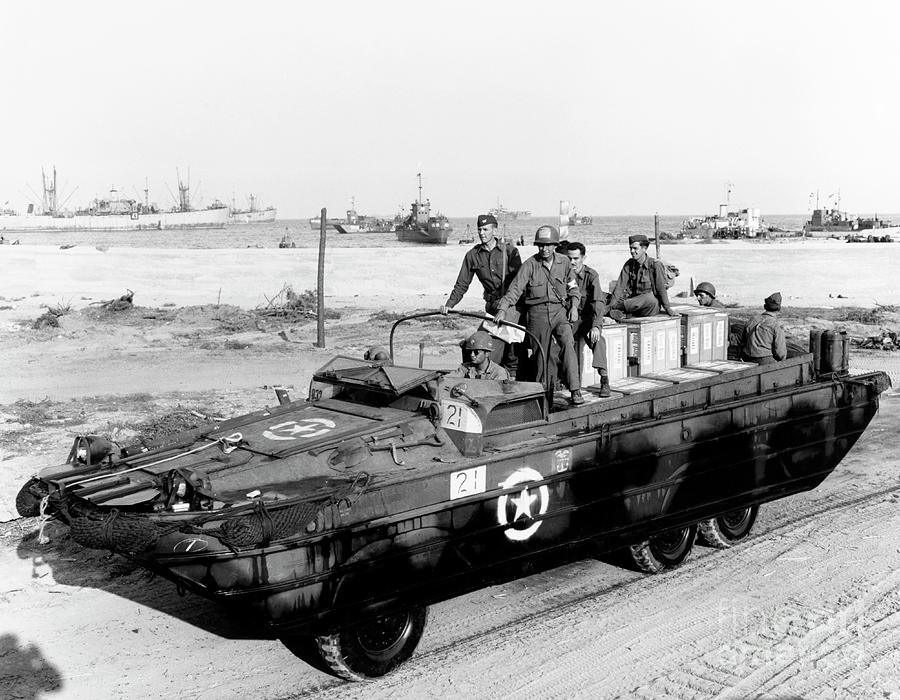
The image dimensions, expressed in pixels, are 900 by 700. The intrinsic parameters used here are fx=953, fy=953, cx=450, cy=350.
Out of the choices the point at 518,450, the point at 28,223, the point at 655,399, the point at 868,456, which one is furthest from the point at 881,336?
the point at 28,223

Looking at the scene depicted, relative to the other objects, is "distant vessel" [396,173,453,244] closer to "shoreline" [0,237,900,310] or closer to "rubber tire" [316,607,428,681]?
"shoreline" [0,237,900,310]

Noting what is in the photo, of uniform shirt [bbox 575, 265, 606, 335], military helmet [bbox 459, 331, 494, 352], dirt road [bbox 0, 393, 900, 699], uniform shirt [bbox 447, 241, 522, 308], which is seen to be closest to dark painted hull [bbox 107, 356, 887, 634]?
dirt road [bbox 0, 393, 900, 699]

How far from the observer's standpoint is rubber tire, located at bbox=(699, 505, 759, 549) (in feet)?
28.8

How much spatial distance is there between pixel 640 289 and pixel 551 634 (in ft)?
13.4

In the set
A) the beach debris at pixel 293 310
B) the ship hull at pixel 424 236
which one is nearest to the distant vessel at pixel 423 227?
the ship hull at pixel 424 236

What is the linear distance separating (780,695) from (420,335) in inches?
607

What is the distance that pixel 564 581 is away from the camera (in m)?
7.95

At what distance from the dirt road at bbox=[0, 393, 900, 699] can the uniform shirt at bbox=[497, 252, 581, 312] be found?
2.37 m

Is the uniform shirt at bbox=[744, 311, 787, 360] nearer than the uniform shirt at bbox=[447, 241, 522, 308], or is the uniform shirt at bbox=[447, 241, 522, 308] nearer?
the uniform shirt at bbox=[447, 241, 522, 308]

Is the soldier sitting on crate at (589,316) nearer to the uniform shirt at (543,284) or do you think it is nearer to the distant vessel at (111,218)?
the uniform shirt at (543,284)

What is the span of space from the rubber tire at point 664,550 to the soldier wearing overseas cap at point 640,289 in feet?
7.25

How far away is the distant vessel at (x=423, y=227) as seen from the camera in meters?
64.9

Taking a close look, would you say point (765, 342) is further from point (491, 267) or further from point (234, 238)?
point (234, 238)

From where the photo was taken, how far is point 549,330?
859 centimetres
